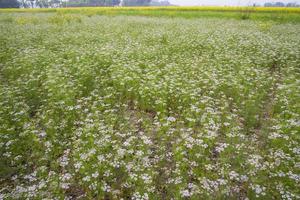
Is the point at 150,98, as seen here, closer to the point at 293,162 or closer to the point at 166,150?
the point at 166,150

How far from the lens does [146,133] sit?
21.0 feet

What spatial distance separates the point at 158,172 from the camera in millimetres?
4949

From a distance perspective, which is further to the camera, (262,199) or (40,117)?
(40,117)

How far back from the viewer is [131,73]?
9.26 m

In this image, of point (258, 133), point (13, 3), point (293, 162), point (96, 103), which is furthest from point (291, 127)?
point (13, 3)

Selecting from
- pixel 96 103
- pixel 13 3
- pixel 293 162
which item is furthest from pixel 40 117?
pixel 13 3

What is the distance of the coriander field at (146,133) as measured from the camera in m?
4.52

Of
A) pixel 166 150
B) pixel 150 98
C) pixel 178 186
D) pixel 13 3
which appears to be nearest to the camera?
pixel 178 186

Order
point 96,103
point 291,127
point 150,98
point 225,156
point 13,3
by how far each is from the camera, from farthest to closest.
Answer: point 13,3 → point 150,98 → point 96,103 → point 291,127 → point 225,156

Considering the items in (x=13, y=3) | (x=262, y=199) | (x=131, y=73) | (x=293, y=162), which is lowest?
(x=262, y=199)

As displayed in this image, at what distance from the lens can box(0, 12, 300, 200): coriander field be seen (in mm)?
4516

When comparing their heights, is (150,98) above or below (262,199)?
above

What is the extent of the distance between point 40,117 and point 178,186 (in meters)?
4.49

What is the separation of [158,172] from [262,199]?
200cm
